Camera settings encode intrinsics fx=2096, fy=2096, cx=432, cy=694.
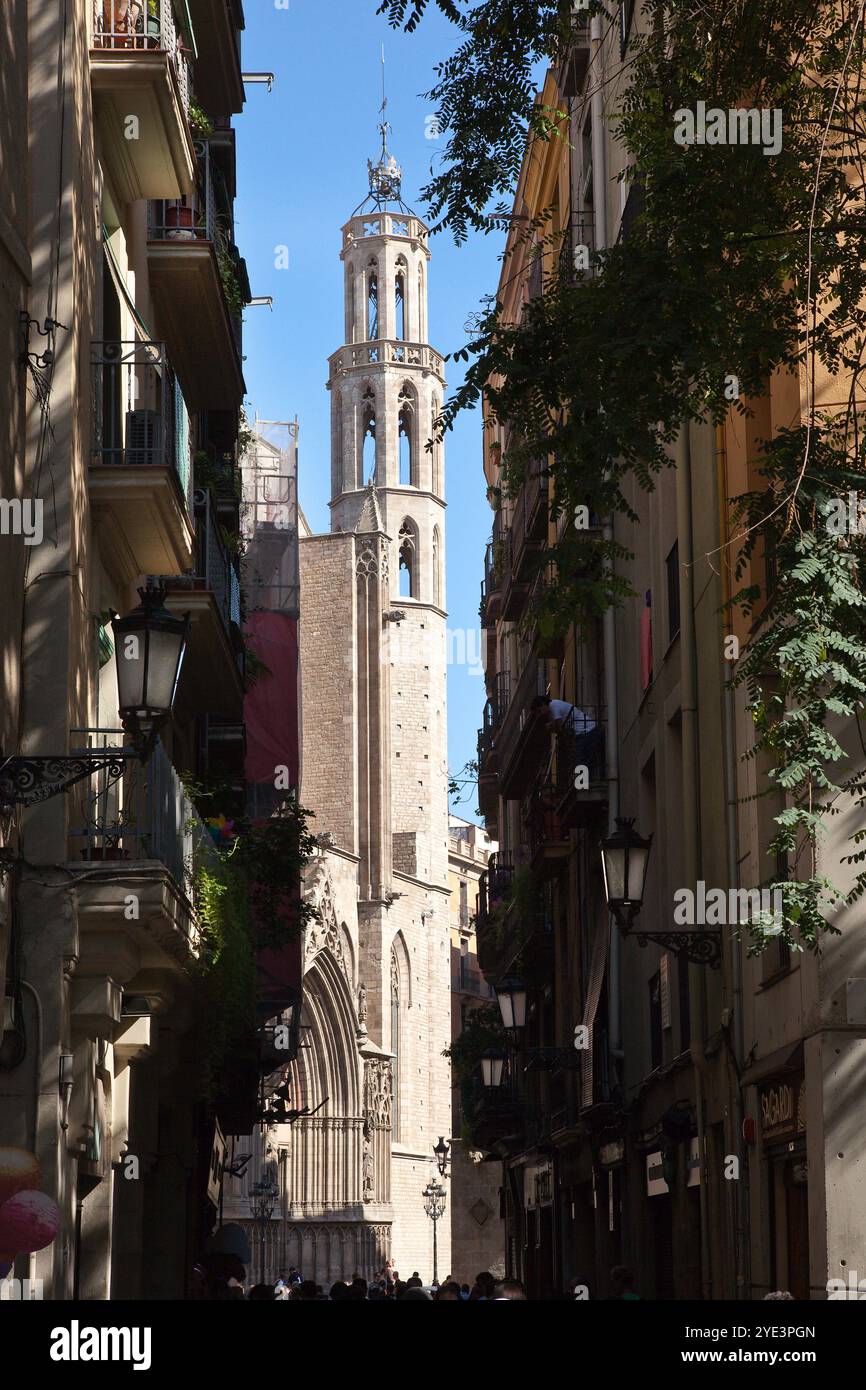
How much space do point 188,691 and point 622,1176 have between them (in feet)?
23.4

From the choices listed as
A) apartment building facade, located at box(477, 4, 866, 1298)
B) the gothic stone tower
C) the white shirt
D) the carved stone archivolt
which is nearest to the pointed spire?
the gothic stone tower

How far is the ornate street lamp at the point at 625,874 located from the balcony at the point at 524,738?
1064 cm

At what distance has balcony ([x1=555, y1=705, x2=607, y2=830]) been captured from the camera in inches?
883

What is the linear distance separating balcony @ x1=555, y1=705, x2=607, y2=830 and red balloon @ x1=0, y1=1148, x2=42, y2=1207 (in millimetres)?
13374

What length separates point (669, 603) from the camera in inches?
733

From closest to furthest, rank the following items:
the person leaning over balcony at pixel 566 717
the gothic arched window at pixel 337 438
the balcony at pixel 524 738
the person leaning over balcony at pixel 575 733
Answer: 1. the person leaning over balcony at pixel 575 733
2. the person leaning over balcony at pixel 566 717
3. the balcony at pixel 524 738
4. the gothic arched window at pixel 337 438

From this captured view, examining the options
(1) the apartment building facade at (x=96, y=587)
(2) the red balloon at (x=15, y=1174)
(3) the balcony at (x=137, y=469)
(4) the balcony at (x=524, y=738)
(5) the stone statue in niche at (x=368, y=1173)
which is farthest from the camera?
A: (5) the stone statue in niche at (x=368, y=1173)

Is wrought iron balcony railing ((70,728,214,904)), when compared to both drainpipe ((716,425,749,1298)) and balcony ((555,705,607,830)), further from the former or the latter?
balcony ((555,705,607,830))

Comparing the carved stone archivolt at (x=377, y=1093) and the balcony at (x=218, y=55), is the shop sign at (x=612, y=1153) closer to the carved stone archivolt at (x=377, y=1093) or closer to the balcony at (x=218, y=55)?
the balcony at (x=218, y=55)

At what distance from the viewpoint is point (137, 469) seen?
13.1m

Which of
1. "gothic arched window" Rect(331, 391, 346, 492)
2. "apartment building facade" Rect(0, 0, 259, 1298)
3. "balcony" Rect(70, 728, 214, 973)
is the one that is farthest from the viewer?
"gothic arched window" Rect(331, 391, 346, 492)

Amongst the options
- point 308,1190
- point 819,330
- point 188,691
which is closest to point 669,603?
point 188,691

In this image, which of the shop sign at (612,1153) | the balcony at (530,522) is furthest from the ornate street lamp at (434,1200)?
the shop sign at (612,1153)

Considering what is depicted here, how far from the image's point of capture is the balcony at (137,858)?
1165 centimetres
